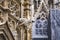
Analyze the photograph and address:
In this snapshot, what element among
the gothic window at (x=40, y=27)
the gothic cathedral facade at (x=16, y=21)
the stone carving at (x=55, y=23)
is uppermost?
the gothic cathedral facade at (x=16, y=21)

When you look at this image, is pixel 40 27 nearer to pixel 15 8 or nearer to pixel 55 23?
pixel 55 23

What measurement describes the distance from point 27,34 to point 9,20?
0.48 feet

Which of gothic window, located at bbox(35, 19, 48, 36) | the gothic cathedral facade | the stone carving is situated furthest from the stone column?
gothic window, located at bbox(35, 19, 48, 36)

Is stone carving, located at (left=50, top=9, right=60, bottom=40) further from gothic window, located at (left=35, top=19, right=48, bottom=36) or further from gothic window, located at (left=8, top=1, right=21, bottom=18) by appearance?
Answer: gothic window, located at (left=8, top=1, right=21, bottom=18)

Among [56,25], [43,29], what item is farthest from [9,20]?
[43,29]

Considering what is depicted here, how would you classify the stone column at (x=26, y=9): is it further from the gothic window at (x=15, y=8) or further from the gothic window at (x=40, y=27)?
the gothic window at (x=40, y=27)

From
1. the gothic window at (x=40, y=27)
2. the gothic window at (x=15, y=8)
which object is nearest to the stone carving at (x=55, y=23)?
the gothic window at (x=40, y=27)

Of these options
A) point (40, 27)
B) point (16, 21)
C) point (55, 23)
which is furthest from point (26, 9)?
point (40, 27)

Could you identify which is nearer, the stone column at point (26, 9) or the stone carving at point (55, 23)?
the stone column at point (26, 9)

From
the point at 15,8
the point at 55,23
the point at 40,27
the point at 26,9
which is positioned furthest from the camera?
the point at 40,27

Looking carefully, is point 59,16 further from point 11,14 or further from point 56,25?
point 11,14

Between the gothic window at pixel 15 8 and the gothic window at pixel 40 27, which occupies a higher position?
the gothic window at pixel 15 8

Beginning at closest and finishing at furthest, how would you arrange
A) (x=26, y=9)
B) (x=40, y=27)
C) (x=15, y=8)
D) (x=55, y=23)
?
(x=26, y=9) < (x=15, y=8) < (x=55, y=23) < (x=40, y=27)

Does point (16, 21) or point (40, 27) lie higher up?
point (16, 21)
